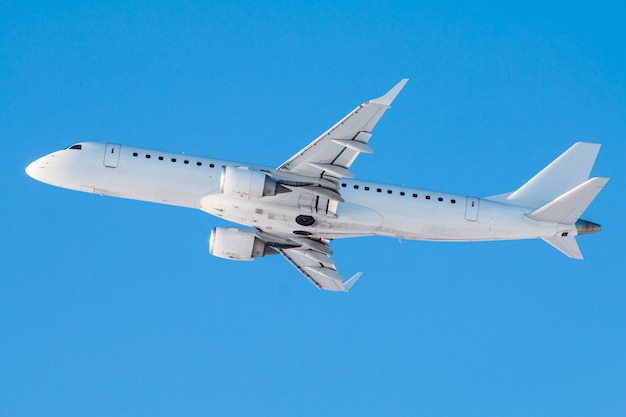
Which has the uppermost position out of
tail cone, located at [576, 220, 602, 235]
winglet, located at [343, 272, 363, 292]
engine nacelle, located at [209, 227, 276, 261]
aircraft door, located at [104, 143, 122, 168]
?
aircraft door, located at [104, 143, 122, 168]

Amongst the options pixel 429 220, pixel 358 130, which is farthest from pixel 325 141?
pixel 429 220

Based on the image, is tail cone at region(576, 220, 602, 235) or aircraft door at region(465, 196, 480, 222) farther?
aircraft door at region(465, 196, 480, 222)

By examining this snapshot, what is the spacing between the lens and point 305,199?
60469 mm

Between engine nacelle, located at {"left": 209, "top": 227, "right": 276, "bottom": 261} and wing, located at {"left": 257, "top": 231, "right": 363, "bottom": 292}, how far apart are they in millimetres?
1283

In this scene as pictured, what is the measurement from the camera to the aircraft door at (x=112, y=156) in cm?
6150

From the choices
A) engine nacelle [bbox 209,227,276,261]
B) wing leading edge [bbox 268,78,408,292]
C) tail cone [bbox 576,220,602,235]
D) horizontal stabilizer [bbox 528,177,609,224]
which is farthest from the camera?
engine nacelle [bbox 209,227,276,261]

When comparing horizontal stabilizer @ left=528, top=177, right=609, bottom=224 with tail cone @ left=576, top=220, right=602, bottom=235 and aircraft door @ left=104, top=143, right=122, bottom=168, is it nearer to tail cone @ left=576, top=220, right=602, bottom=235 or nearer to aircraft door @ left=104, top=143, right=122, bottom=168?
tail cone @ left=576, top=220, right=602, bottom=235

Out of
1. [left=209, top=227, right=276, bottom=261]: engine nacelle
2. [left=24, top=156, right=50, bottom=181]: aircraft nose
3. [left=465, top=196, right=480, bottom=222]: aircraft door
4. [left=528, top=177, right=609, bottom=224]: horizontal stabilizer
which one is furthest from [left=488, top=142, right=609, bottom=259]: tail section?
[left=24, top=156, right=50, bottom=181]: aircraft nose

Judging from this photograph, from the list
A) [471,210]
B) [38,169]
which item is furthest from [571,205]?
[38,169]

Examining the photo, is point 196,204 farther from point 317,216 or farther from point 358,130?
point 358,130

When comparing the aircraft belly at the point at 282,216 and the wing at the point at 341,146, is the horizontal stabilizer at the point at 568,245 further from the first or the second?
the wing at the point at 341,146

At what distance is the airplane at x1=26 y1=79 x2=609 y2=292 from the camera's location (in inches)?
2349

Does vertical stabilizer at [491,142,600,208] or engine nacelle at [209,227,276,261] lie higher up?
vertical stabilizer at [491,142,600,208]

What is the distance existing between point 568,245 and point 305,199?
15.5 m
